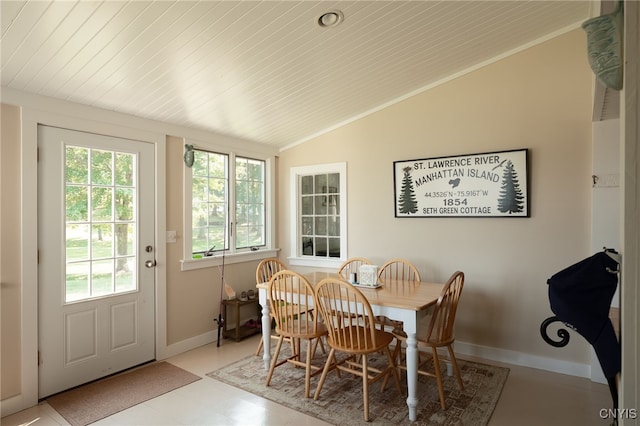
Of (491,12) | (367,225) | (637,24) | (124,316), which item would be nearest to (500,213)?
(367,225)

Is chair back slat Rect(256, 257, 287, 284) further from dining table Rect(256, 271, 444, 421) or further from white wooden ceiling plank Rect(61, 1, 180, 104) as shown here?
white wooden ceiling plank Rect(61, 1, 180, 104)

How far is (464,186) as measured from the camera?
11.5 feet

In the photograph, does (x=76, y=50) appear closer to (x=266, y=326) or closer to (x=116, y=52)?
(x=116, y=52)

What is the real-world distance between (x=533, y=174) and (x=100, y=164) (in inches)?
148

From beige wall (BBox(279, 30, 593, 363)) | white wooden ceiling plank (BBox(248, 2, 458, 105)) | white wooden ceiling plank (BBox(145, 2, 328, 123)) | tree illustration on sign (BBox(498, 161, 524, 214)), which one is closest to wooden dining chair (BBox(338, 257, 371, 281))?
beige wall (BBox(279, 30, 593, 363))

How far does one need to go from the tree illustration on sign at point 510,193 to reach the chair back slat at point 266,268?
2.27 m

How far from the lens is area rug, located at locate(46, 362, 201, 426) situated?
8.32 feet

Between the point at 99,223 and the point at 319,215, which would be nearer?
the point at 99,223

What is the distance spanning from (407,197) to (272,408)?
7.71 ft

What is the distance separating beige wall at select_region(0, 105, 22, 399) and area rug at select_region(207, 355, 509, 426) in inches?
54.7

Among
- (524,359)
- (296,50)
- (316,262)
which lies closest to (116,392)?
(316,262)

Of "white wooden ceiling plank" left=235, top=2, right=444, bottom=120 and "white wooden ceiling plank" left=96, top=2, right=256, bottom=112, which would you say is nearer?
"white wooden ceiling plank" left=96, top=2, right=256, bottom=112

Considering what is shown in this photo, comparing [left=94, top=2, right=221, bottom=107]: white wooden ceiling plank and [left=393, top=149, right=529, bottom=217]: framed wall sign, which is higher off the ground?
[left=94, top=2, right=221, bottom=107]: white wooden ceiling plank

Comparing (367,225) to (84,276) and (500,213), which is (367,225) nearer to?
(500,213)
